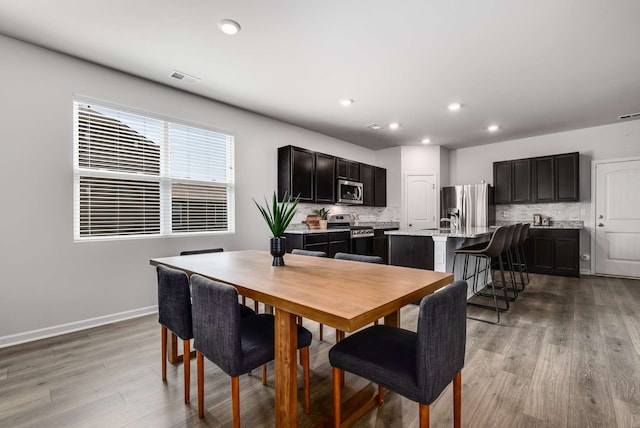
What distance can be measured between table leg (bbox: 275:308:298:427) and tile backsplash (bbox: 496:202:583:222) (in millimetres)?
6346

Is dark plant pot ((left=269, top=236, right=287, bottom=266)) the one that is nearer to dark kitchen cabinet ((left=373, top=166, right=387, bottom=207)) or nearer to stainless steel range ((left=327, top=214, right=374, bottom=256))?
stainless steel range ((left=327, top=214, right=374, bottom=256))

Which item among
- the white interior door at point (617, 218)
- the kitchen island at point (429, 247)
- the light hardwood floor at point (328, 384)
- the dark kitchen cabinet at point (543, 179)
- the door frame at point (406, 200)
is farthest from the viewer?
the door frame at point (406, 200)

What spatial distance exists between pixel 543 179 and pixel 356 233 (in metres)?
3.71

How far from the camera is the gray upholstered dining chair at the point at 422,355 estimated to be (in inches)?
44.6

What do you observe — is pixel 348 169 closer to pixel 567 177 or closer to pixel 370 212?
pixel 370 212

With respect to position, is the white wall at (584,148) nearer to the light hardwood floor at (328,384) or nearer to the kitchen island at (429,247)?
the kitchen island at (429,247)

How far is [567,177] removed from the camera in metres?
5.31

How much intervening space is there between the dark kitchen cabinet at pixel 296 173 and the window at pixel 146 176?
83cm

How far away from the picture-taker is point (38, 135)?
2.72m

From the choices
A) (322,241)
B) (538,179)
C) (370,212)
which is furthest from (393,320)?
(538,179)

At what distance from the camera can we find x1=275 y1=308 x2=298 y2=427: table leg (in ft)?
4.41

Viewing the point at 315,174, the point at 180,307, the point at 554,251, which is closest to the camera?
the point at 180,307

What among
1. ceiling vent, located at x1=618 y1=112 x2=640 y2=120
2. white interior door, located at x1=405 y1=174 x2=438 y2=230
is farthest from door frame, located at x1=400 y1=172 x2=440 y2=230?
ceiling vent, located at x1=618 y1=112 x2=640 y2=120

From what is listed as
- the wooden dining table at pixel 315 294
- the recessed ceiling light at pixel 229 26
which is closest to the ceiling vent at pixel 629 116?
the wooden dining table at pixel 315 294
